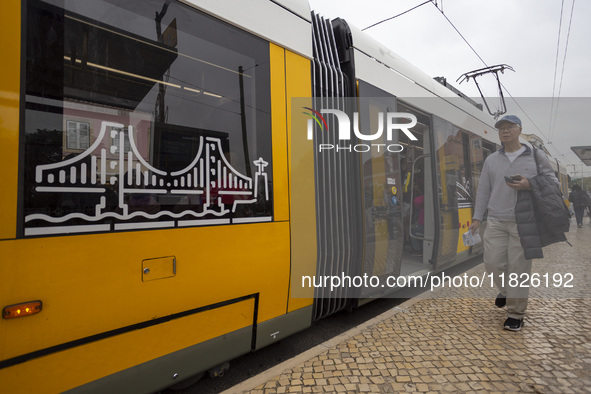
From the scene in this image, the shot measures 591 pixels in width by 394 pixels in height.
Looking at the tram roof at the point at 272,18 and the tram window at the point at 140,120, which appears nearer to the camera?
the tram window at the point at 140,120

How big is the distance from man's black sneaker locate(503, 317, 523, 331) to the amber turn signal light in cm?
410

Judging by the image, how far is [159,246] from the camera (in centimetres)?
206

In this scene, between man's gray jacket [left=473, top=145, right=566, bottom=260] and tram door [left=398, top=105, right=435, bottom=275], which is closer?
man's gray jacket [left=473, top=145, right=566, bottom=260]

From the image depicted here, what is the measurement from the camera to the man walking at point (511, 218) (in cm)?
338

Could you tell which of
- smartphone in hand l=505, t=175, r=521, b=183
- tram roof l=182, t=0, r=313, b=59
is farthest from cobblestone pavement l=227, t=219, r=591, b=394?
tram roof l=182, t=0, r=313, b=59

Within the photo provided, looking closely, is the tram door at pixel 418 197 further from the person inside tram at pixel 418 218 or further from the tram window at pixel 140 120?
the tram window at pixel 140 120

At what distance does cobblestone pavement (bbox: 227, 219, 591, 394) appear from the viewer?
2.38m

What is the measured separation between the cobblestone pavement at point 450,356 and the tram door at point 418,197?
4.22 ft

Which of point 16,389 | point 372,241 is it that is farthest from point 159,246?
point 372,241

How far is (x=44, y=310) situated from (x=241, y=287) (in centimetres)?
124

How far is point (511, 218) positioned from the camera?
11.6 ft

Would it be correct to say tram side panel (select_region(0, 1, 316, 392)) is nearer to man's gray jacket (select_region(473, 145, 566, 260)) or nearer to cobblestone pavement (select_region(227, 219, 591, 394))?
cobblestone pavement (select_region(227, 219, 591, 394))

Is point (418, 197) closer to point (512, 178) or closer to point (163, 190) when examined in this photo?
point (512, 178)

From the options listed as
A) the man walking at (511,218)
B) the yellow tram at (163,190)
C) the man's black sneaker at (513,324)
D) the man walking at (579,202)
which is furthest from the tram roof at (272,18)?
the man walking at (579,202)
